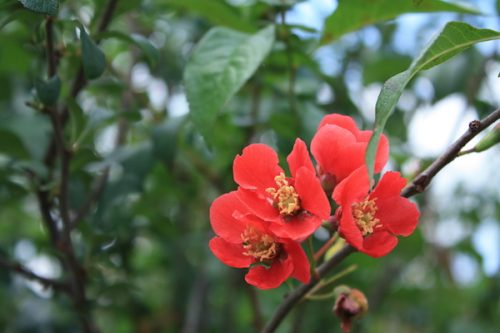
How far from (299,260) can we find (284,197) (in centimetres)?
7

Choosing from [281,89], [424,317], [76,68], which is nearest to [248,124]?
[281,89]

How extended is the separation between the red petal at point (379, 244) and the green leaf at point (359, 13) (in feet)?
1.37

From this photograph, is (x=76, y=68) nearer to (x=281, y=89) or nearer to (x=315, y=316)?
(x=281, y=89)

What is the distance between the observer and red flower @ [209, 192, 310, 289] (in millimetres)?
696

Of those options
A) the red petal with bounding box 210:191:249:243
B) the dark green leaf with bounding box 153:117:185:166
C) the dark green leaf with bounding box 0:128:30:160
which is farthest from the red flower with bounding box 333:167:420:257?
the dark green leaf with bounding box 0:128:30:160

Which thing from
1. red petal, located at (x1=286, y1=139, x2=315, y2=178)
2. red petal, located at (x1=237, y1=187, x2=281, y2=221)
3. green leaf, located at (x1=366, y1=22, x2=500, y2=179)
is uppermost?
green leaf, located at (x1=366, y1=22, x2=500, y2=179)

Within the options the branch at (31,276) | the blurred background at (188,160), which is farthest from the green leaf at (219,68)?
the branch at (31,276)

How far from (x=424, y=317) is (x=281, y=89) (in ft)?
3.51

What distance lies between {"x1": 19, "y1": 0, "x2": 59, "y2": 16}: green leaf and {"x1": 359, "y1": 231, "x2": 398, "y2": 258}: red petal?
44cm

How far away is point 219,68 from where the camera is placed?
958 millimetres

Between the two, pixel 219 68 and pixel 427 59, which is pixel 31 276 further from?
pixel 427 59

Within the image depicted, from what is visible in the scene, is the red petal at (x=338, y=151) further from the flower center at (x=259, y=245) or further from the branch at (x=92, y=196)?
the branch at (x=92, y=196)

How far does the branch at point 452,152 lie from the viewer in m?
0.66

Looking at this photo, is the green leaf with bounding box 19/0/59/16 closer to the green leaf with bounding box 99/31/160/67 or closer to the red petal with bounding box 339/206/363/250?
the green leaf with bounding box 99/31/160/67
